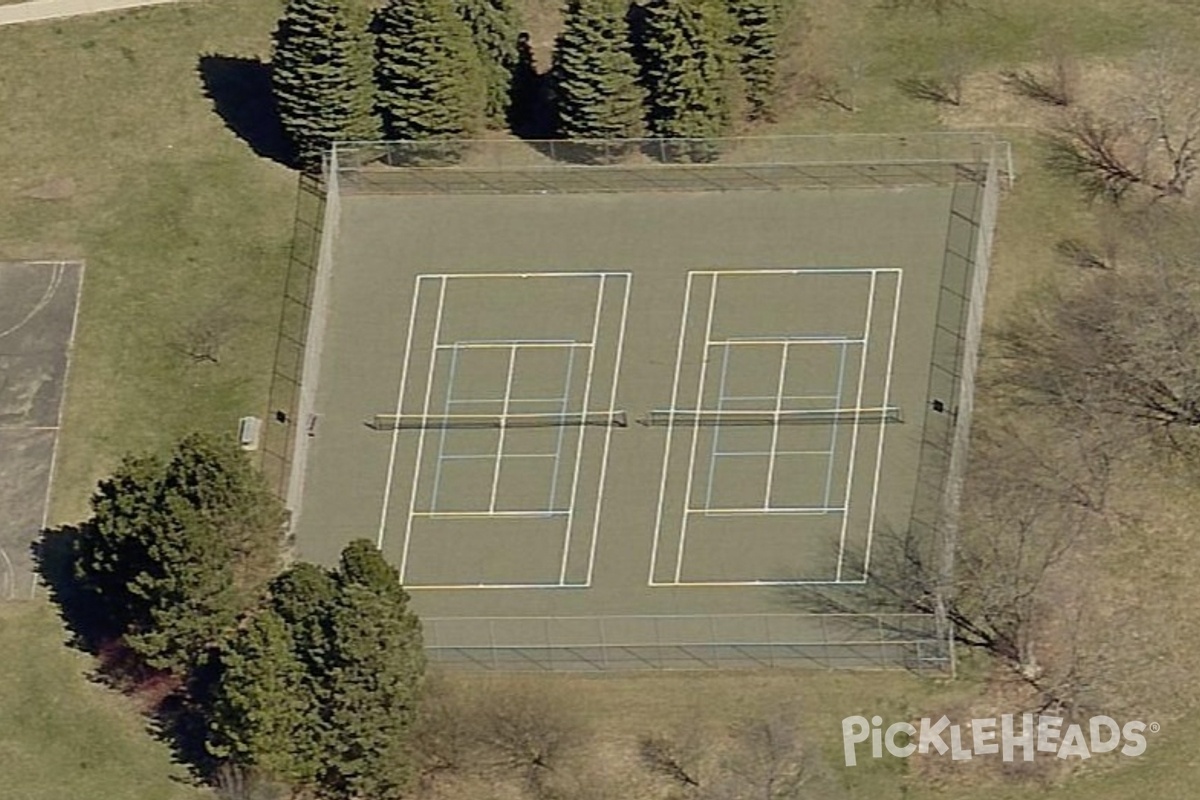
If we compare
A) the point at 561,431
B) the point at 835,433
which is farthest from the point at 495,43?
the point at 835,433

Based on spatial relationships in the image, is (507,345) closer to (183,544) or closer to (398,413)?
(398,413)

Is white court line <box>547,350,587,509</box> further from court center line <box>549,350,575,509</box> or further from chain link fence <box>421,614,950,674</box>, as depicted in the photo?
chain link fence <box>421,614,950,674</box>

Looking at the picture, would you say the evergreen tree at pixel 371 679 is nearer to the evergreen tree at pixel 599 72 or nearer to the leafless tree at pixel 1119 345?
the evergreen tree at pixel 599 72

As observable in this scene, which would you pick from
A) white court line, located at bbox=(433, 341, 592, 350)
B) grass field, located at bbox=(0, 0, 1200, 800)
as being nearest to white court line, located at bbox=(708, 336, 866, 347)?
white court line, located at bbox=(433, 341, 592, 350)

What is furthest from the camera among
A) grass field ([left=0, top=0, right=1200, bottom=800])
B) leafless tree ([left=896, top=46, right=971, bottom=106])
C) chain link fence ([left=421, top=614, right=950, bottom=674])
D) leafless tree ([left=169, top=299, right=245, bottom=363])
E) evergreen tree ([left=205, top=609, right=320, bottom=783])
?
leafless tree ([left=896, top=46, right=971, bottom=106])

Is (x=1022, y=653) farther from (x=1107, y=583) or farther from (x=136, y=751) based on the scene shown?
(x=136, y=751)

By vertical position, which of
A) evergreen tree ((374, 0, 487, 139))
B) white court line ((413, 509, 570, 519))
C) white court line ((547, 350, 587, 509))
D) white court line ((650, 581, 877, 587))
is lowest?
white court line ((650, 581, 877, 587))
